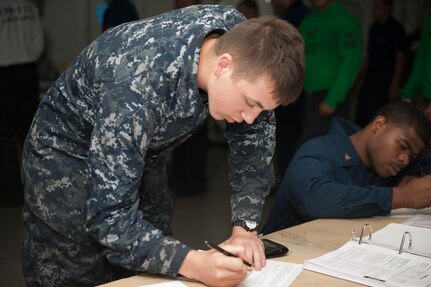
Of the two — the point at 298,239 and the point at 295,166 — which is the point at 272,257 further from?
the point at 295,166

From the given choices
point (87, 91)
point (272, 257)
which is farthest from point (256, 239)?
point (87, 91)

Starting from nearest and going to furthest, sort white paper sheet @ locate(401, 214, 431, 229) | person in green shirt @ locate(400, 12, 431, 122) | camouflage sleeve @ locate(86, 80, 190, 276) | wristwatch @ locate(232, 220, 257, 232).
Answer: camouflage sleeve @ locate(86, 80, 190, 276)
wristwatch @ locate(232, 220, 257, 232)
white paper sheet @ locate(401, 214, 431, 229)
person in green shirt @ locate(400, 12, 431, 122)

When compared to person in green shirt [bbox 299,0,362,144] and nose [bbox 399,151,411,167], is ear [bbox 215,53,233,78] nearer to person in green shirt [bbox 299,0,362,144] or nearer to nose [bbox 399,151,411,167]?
nose [bbox 399,151,411,167]

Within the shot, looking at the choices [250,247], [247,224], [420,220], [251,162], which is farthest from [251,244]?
[420,220]

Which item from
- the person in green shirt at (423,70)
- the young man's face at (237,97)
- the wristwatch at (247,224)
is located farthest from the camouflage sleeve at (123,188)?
the person in green shirt at (423,70)

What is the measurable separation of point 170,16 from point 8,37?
3.20 m

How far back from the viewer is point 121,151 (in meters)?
1.16

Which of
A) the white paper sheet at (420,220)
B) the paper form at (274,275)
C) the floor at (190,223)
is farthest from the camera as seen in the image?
the floor at (190,223)

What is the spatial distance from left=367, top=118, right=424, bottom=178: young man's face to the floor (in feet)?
4.97

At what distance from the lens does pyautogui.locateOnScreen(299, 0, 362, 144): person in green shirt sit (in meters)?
3.56

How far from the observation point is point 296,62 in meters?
1.18

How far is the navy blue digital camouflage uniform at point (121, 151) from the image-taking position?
3.85 feet

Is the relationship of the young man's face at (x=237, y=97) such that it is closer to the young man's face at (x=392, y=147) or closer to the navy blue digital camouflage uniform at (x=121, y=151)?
the navy blue digital camouflage uniform at (x=121, y=151)

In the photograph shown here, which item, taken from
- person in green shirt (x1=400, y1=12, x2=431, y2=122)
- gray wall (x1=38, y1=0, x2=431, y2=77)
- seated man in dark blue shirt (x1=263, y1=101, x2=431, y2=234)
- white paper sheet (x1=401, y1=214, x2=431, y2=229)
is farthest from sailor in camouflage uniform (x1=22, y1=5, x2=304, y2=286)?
gray wall (x1=38, y1=0, x2=431, y2=77)
